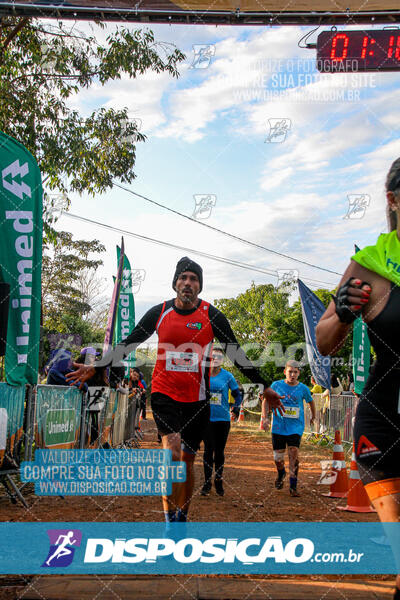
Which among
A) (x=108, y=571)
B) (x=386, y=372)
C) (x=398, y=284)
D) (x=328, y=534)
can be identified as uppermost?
(x=398, y=284)

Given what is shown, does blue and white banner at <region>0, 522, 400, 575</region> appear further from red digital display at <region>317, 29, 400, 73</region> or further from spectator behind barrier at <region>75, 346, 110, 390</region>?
red digital display at <region>317, 29, 400, 73</region>

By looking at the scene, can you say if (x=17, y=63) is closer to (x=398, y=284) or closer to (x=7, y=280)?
(x=7, y=280)

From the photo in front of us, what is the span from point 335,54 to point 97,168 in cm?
565

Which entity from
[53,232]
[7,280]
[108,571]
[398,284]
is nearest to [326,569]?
[108,571]

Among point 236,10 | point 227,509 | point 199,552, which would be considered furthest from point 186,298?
point 236,10

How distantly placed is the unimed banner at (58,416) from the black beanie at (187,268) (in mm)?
2968

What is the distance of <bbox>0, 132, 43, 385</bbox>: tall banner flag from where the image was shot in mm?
6359

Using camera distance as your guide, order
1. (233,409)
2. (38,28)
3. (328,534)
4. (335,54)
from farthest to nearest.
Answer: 1. (38,28)
2. (233,409)
3. (335,54)
4. (328,534)

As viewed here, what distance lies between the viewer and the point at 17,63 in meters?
11.5

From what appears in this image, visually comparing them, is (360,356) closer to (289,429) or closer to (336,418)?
(289,429)

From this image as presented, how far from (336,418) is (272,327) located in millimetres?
24030

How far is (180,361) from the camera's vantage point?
14.4 ft

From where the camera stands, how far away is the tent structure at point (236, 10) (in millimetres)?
8000

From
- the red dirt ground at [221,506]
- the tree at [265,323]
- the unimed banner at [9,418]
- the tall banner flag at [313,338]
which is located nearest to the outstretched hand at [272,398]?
the red dirt ground at [221,506]
